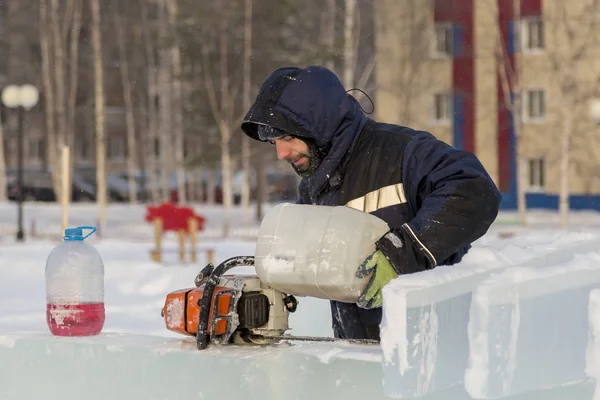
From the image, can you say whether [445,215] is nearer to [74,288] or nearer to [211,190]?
[74,288]

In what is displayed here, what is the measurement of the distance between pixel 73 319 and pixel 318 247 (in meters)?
1.04

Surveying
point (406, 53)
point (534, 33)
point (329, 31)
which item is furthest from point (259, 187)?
point (534, 33)

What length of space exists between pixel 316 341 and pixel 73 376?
2.31 feet

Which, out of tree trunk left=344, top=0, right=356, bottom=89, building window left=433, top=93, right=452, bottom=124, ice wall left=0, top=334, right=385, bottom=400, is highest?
tree trunk left=344, top=0, right=356, bottom=89

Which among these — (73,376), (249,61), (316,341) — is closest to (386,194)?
(316,341)

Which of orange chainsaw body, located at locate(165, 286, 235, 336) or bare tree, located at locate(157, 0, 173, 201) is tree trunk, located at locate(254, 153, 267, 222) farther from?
orange chainsaw body, located at locate(165, 286, 235, 336)

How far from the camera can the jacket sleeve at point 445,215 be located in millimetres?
2664

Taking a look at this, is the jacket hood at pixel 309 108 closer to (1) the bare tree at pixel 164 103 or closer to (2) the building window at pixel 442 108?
(1) the bare tree at pixel 164 103

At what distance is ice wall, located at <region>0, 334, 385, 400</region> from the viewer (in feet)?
8.75

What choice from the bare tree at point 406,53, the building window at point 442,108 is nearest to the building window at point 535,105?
the building window at point 442,108

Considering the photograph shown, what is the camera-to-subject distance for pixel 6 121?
149ft

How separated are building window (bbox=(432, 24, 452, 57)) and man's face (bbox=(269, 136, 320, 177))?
115 feet

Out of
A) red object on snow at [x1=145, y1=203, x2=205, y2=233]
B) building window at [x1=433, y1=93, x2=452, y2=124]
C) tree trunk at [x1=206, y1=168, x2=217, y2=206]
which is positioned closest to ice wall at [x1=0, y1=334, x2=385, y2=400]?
red object on snow at [x1=145, y1=203, x2=205, y2=233]

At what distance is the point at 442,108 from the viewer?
124 ft
